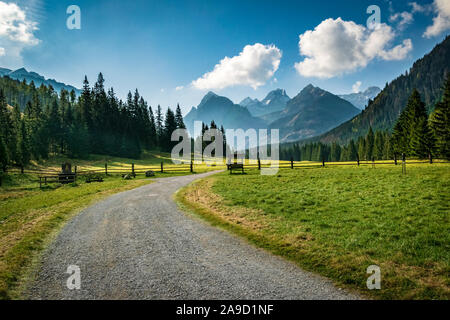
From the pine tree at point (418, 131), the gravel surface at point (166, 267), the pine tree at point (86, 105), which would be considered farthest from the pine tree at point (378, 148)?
the pine tree at point (86, 105)

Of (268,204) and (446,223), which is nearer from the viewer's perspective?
(446,223)

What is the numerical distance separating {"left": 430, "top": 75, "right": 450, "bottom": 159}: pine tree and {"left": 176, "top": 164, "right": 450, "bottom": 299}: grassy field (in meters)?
34.2

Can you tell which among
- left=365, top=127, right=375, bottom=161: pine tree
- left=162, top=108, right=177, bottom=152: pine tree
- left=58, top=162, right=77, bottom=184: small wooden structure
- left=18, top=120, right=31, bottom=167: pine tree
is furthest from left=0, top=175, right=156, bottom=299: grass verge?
left=365, top=127, right=375, bottom=161: pine tree

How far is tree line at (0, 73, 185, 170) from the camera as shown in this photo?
60.1 metres

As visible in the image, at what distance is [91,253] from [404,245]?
9825 millimetres

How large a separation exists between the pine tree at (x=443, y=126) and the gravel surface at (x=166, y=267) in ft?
162

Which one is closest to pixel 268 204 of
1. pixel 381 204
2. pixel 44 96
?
pixel 381 204

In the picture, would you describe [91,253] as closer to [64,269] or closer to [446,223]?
[64,269]

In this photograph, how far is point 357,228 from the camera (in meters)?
8.15

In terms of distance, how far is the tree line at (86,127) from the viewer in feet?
197

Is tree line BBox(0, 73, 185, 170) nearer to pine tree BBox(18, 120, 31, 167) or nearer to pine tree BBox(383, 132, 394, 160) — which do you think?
pine tree BBox(18, 120, 31, 167)

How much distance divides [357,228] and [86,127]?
276 ft

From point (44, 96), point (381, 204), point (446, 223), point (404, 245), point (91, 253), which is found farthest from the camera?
point (44, 96)

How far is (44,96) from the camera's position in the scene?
440ft
